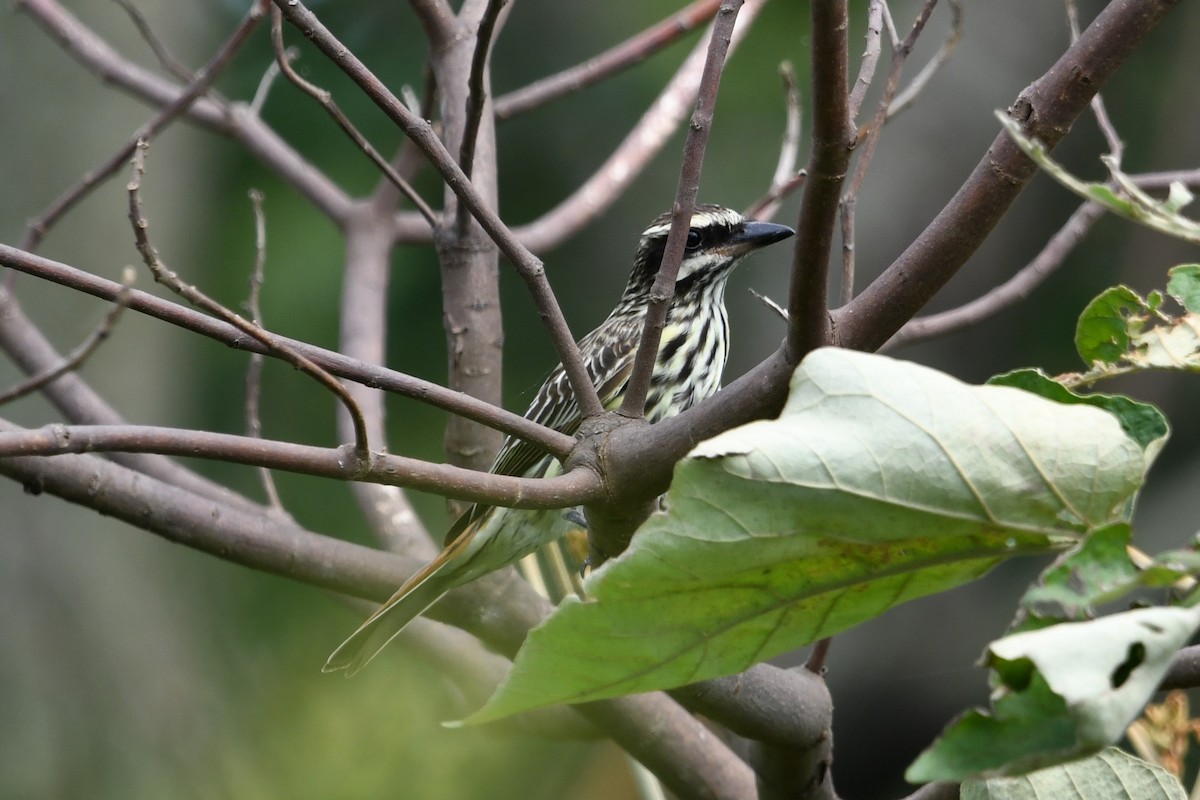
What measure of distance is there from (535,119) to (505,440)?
398 cm

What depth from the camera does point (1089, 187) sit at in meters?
1.00

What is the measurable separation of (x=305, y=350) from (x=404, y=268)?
4.88 metres

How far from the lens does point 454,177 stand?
1.84m

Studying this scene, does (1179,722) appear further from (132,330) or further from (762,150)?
(132,330)

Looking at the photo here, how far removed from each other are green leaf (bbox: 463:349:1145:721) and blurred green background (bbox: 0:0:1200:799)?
3.70 meters

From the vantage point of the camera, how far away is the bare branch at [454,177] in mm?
1758

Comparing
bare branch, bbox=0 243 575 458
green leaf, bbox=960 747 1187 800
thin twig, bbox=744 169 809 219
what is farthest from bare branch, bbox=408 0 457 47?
green leaf, bbox=960 747 1187 800

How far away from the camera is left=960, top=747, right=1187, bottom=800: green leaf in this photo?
1427 millimetres

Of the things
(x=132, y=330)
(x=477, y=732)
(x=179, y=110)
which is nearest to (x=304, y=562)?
(x=477, y=732)

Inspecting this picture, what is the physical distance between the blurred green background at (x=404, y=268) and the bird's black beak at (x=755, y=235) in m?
1.85

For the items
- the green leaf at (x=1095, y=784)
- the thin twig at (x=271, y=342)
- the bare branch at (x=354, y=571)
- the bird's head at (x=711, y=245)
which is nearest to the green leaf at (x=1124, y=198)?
the green leaf at (x=1095, y=784)

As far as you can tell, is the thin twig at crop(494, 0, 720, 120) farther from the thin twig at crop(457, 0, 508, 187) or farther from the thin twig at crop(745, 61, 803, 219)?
the thin twig at crop(457, 0, 508, 187)

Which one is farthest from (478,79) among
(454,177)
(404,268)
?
(404,268)

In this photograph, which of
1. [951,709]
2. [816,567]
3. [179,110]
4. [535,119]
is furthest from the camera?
[535,119]
